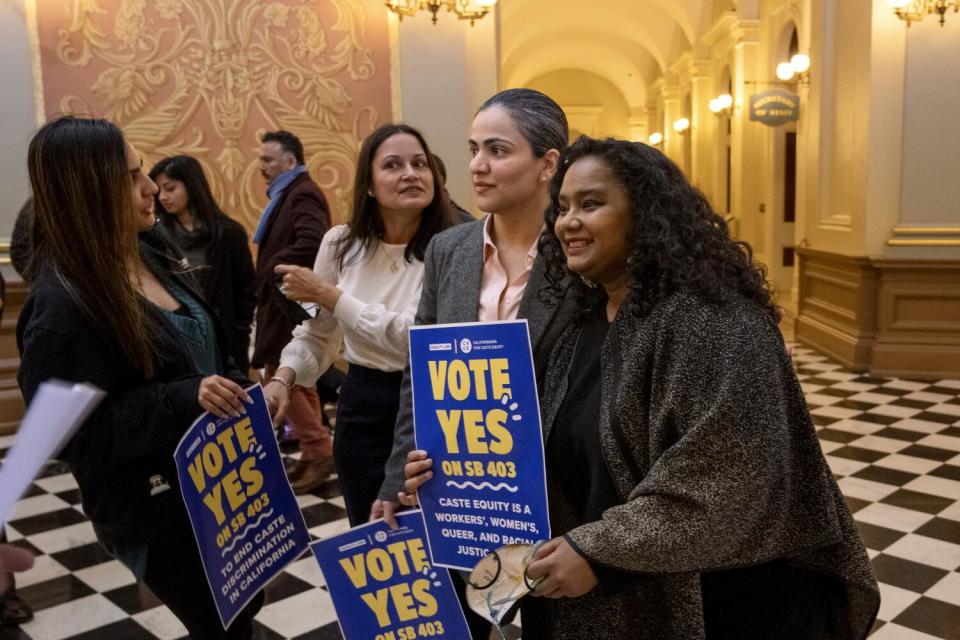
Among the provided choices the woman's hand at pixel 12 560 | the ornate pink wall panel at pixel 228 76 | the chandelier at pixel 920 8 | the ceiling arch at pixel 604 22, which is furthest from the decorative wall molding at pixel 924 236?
the ceiling arch at pixel 604 22

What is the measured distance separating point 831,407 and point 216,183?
483cm

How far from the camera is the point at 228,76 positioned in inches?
238

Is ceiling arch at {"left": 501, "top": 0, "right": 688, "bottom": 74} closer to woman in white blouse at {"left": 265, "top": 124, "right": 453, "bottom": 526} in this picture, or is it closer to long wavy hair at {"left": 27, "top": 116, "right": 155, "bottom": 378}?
woman in white blouse at {"left": 265, "top": 124, "right": 453, "bottom": 526}

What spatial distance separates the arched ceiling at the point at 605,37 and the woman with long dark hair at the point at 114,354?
13154 millimetres

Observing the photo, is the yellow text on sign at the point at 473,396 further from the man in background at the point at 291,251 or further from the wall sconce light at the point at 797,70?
the wall sconce light at the point at 797,70

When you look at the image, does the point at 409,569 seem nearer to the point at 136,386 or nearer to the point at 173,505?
the point at 173,505

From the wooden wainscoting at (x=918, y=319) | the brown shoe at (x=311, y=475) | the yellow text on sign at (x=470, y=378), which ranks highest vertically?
the yellow text on sign at (x=470, y=378)

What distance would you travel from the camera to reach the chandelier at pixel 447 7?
19.2ft

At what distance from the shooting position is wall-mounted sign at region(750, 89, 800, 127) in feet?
29.2

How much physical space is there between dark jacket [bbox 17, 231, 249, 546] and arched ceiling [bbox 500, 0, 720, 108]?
43.5ft

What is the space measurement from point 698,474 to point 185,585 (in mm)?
1161

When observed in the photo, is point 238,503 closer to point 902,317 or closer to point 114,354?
point 114,354

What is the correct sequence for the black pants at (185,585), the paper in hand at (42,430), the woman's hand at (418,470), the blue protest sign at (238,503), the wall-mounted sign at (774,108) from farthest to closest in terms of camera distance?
the wall-mounted sign at (774,108)
the black pants at (185,585)
the blue protest sign at (238,503)
the woman's hand at (418,470)
the paper in hand at (42,430)

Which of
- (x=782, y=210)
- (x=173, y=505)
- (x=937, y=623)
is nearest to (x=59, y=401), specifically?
(x=173, y=505)
